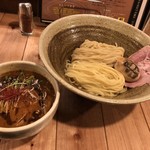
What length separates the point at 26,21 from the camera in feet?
3.43

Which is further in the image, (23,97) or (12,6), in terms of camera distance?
(12,6)

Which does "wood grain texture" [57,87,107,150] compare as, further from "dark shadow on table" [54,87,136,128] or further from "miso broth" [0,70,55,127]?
"miso broth" [0,70,55,127]

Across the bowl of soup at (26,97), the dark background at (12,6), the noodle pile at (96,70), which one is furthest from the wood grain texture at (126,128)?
the dark background at (12,6)

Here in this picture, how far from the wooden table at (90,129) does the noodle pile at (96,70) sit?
0.11 meters

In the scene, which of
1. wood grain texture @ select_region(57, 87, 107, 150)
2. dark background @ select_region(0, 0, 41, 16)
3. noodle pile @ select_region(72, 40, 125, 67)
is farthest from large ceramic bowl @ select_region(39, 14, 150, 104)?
dark background @ select_region(0, 0, 41, 16)

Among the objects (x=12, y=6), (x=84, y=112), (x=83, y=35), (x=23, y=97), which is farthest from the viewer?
(x=12, y=6)

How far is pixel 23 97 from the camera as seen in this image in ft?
2.13

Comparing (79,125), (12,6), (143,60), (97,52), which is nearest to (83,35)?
(97,52)

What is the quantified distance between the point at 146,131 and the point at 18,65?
1.61ft

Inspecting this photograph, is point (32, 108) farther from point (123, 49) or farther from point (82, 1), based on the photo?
point (82, 1)

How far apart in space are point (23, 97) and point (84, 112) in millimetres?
232

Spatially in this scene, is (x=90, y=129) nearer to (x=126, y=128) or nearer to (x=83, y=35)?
(x=126, y=128)

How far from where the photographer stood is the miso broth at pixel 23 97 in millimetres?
603

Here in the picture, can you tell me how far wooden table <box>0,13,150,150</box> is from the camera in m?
0.65
